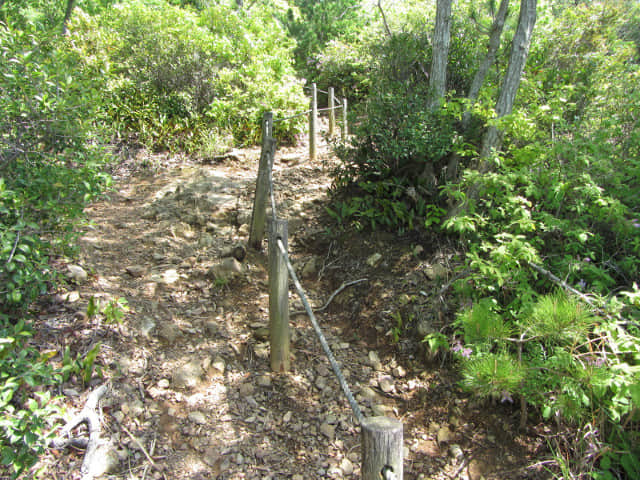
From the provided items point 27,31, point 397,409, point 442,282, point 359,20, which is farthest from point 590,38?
point 359,20

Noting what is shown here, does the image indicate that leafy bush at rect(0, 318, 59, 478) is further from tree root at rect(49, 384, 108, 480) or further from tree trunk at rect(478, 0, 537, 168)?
→ tree trunk at rect(478, 0, 537, 168)

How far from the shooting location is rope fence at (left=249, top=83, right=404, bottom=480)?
4.45ft

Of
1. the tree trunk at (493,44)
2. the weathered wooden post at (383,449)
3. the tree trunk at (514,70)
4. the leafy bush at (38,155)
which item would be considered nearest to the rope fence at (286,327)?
the weathered wooden post at (383,449)

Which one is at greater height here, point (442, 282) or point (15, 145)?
point (15, 145)

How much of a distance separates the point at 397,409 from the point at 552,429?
1.01 meters

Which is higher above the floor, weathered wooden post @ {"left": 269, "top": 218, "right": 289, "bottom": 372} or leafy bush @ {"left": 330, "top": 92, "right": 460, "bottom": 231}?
leafy bush @ {"left": 330, "top": 92, "right": 460, "bottom": 231}

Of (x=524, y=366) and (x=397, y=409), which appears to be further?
(x=397, y=409)

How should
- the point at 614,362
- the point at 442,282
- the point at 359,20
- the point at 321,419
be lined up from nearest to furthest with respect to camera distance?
the point at 614,362 < the point at 321,419 < the point at 442,282 < the point at 359,20

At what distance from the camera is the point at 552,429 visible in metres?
2.64

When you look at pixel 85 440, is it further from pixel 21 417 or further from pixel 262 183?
pixel 262 183

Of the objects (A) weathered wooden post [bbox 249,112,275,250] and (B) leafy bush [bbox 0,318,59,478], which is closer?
(B) leafy bush [bbox 0,318,59,478]

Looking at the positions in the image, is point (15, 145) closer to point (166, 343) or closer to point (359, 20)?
point (166, 343)

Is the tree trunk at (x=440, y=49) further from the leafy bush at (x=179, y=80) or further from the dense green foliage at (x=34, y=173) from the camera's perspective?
the leafy bush at (x=179, y=80)

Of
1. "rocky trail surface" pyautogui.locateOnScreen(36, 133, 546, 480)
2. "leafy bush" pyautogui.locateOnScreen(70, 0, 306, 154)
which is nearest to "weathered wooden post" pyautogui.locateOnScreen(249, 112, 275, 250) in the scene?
"rocky trail surface" pyautogui.locateOnScreen(36, 133, 546, 480)
